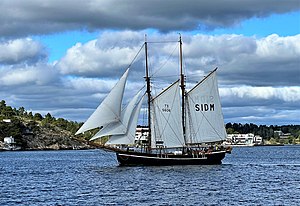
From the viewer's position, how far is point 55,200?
56688 millimetres

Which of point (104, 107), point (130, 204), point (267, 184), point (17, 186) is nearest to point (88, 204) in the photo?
point (130, 204)

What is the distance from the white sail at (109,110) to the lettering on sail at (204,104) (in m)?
13.1

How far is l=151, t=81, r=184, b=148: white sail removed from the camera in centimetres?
9475

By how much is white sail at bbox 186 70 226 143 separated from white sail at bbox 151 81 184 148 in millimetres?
2091

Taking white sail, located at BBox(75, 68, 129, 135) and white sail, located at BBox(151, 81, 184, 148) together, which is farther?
white sail, located at BBox(151, 81, 184, 148)

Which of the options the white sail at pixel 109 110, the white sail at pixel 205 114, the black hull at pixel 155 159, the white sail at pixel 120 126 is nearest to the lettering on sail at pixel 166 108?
the white sail at pixel 205 114

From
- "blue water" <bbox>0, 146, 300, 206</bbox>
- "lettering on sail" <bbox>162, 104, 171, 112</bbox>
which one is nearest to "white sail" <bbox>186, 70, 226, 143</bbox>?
"lettering on sail" <bbox>162, 104, 171, 112</bbox>

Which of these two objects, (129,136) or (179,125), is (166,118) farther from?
(129,136)

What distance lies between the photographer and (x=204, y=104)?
95.6 m

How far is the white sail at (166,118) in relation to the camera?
94750 mm

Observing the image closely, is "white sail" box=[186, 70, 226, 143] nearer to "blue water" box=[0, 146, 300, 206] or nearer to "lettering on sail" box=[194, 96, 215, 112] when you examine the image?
"lettering on sail" box=[194, 96, 215, 112]

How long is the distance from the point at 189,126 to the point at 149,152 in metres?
7.10

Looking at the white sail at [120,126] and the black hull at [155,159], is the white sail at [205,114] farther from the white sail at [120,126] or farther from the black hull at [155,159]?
the white sail at [120,126]

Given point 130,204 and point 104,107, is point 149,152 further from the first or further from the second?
point 130,204
